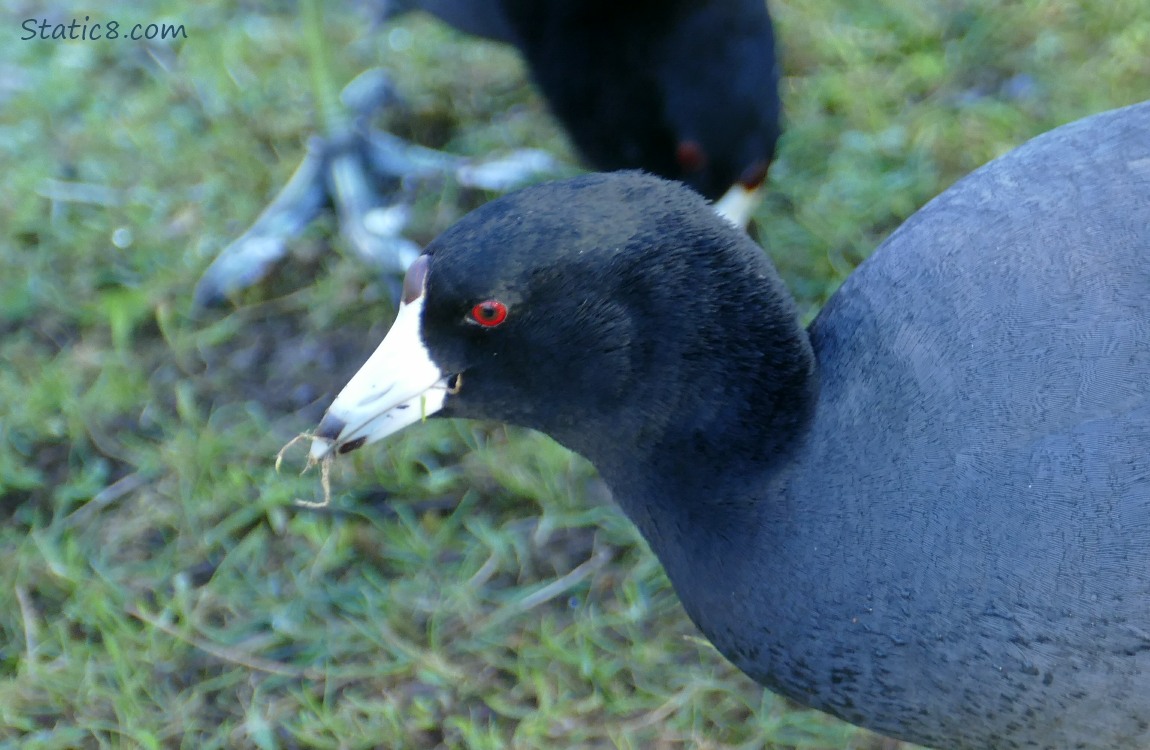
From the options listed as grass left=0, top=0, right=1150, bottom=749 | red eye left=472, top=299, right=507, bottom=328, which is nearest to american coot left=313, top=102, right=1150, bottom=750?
red eye left=472, top=299, right=507, bottom=328

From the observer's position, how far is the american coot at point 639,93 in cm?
254

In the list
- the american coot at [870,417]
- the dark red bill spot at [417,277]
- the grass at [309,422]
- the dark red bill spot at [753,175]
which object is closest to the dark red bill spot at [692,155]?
the dark red bill spot at [753,175]

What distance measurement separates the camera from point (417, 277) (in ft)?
5.30

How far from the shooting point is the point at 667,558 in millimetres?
1794

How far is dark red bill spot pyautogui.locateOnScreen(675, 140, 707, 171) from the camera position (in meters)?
→ 2.53

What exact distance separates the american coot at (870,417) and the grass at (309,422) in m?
0.55

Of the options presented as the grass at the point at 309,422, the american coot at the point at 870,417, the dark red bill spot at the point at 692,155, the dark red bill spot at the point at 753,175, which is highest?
the american coot at the point at 870,417

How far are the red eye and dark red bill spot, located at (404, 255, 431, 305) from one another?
9 centimetres

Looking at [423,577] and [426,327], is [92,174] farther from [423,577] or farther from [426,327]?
[426,327]

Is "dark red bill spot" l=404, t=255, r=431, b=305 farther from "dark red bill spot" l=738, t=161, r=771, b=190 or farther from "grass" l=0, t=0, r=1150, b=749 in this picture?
"dark red bill spot" l=738, t=161, r=771, b=190

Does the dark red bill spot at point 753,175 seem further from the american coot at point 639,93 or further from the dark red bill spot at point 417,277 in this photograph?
the dark red bill spot at point 417,277

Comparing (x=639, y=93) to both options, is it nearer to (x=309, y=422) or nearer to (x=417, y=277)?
(x=309, y=422)

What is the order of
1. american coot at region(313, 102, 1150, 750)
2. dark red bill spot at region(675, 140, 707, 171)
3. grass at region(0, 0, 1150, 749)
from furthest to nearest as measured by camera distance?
dark red bill spot at region(675, 140, 707, 171) < grass at region(0, 0, 1150, 749) < american coot at region(313, 102, 1150, 750)

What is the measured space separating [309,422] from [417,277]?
1279 mm
